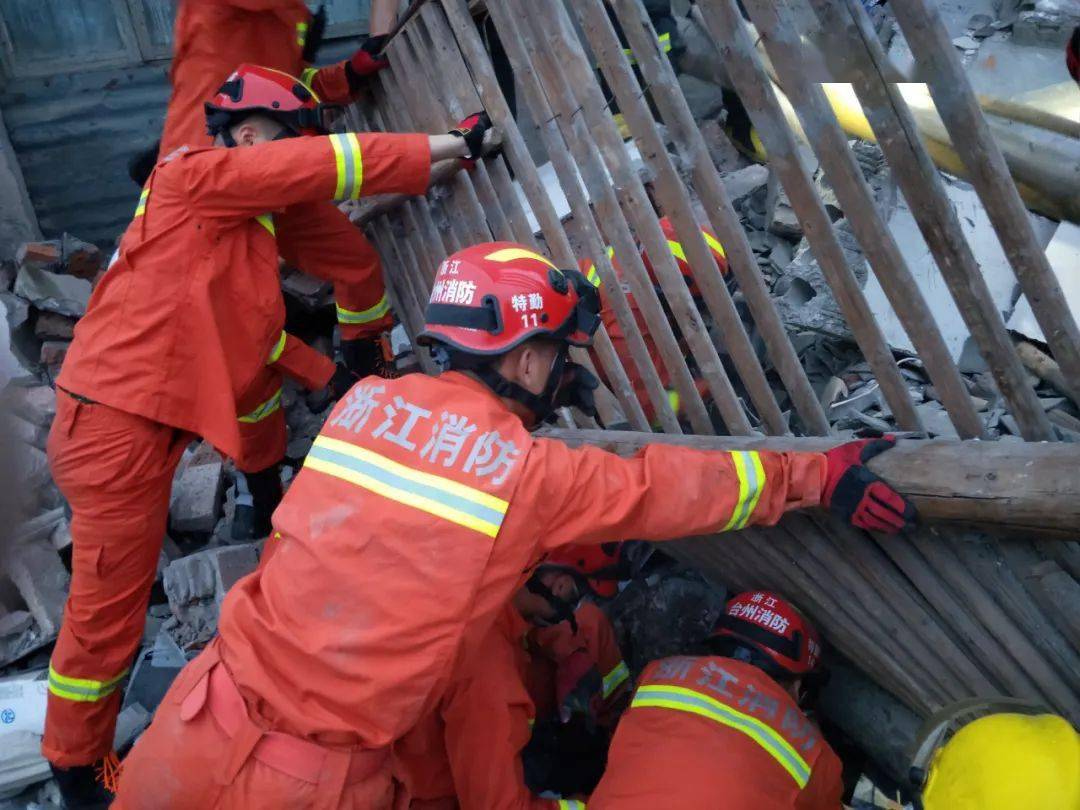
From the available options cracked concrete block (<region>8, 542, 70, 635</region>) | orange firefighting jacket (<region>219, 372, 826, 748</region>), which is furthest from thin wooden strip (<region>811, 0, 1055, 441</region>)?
cracked concrete block (<region>8, 542, 70, 635</region>)

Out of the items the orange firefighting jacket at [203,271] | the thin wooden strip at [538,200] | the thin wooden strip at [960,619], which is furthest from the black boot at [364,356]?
the thin wooden strip at [960,619]

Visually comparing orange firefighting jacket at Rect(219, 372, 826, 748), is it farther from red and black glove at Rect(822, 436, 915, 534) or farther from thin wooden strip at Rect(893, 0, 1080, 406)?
thin wooden strip at Rect(893, 0, 1080, 406)

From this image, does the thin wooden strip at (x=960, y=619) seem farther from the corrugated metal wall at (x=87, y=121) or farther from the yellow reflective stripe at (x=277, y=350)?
the corrugated metal wall at (x=87, y=121)

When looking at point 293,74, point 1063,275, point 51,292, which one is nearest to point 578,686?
point 1063,275

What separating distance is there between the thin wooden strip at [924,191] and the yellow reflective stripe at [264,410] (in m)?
3.02

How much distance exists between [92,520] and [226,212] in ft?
4.07

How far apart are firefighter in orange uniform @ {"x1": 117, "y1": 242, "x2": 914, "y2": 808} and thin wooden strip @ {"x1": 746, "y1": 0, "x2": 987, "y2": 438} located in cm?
28

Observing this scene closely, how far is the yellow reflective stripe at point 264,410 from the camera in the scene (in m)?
4.12

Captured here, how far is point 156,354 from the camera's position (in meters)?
3.38

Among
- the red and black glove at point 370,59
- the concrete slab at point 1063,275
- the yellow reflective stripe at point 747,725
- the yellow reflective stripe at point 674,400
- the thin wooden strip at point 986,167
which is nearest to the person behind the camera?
the thin wooden strip at point 986,167

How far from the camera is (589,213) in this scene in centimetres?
296

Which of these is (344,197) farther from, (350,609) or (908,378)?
(908,378)

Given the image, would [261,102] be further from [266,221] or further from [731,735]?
[731,735]

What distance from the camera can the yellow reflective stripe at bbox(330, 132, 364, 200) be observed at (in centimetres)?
322
